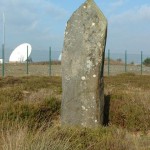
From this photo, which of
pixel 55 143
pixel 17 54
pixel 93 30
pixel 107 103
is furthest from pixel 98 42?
pixel 17 54

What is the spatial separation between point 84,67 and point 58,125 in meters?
1.30

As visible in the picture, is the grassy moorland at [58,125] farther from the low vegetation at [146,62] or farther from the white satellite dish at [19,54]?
the low vegetation at [146,62]

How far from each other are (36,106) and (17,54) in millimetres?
31372

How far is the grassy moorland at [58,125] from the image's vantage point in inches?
252

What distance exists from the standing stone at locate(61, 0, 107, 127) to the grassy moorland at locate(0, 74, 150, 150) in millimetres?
448

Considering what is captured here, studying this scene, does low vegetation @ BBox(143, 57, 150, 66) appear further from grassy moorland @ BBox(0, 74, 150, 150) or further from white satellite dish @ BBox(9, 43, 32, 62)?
grassy moorland @ BBox(0, 74, 150, 150)

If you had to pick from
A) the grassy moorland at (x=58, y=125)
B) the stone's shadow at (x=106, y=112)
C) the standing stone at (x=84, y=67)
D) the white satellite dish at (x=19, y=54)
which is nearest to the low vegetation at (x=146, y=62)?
the white satellite dish at (x=19, y=54)

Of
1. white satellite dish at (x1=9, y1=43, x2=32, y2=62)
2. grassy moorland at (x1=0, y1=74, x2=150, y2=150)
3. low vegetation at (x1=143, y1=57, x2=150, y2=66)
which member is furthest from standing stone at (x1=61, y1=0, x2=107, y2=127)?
low vegetation at (x1=143, y1=57, x2=150, y2=66)

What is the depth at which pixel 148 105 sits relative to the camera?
33.9 ft

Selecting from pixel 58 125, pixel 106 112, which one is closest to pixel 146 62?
pixel 106 112

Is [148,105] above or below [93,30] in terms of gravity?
below

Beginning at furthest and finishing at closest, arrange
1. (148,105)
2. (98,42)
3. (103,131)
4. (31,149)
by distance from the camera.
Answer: (148,105)
(98,42)
(103,131)
(31,149)

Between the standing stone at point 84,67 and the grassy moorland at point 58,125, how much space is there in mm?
448

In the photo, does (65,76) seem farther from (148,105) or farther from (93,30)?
(148,105)
